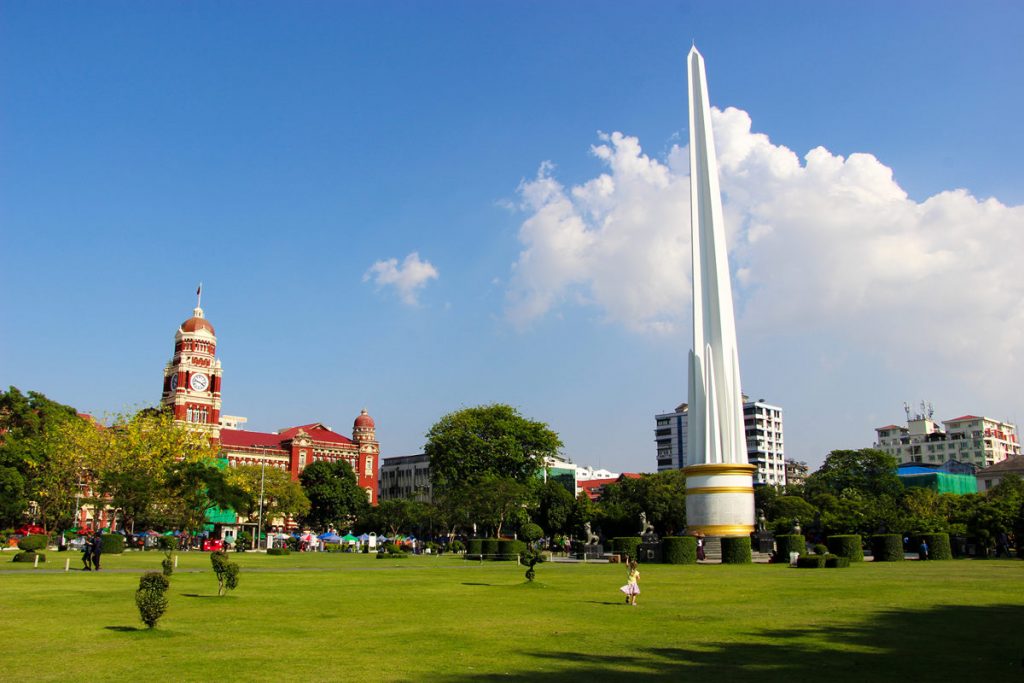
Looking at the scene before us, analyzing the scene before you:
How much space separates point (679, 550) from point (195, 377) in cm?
8508

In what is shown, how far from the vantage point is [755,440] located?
512 ft

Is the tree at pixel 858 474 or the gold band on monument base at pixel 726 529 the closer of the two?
the gold band on monument base at pixel 726 529

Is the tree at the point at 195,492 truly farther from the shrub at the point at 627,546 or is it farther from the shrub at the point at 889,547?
the shrub at the point at 889,547

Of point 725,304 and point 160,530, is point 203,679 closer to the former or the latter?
point 725,304

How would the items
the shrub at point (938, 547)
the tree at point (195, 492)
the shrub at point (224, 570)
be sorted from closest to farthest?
the shrub at point (224, 570)
the shrub at point (938, 547)
the tree at point (195, 492)

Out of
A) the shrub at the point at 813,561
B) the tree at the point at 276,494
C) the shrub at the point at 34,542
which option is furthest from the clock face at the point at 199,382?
the shrub at the point at 813,561

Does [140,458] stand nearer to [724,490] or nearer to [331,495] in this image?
[724,490]

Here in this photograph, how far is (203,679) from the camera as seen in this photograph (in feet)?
37.7

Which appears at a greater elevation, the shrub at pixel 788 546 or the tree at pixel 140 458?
the tree at pixel 140 458

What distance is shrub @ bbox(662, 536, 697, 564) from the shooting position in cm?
4259

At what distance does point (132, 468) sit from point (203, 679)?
54.9 m

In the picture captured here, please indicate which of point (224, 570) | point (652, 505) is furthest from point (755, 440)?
point (224, 570)

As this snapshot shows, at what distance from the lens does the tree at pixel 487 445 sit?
7556 cm

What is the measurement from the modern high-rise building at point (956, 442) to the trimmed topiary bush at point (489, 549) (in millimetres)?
135746
